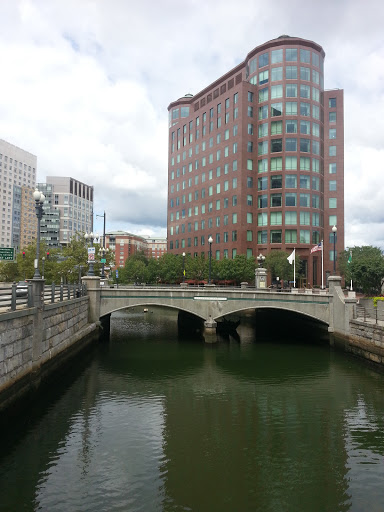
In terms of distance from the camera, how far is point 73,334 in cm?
2489

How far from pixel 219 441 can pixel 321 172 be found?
62.9m

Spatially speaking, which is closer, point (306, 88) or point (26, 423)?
point (26, 423)

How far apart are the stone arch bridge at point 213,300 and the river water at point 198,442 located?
808 centimetres

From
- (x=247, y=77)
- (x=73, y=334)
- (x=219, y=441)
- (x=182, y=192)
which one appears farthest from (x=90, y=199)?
(x=219, y=441)

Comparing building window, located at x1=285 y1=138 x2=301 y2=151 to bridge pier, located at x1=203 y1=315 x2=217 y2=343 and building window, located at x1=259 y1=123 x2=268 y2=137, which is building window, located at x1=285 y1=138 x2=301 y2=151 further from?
bridge pier, located at x1=203 y1=315 x2=217 y2=343

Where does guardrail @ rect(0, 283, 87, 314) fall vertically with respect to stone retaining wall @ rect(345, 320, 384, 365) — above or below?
above

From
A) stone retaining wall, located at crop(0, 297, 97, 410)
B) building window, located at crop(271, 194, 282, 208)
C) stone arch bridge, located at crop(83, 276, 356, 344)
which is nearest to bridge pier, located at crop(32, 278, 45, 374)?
stone retaining wall, located at crop(0, 297, 97, 410)

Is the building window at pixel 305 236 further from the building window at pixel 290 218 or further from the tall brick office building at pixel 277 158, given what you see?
the building window at pixel 290 218

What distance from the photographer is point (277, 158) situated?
6512 cm

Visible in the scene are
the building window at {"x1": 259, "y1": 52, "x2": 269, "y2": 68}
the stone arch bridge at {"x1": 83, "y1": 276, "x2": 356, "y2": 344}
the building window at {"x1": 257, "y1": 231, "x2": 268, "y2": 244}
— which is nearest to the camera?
the stone arch bridge at {"x1": 83, "y1": 276, "x2": 356, "y2": 344}

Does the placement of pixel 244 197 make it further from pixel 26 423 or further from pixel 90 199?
pixel 90 199

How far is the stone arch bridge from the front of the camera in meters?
31.5

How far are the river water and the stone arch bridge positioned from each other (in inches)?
318

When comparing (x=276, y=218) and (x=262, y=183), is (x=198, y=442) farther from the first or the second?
(x=262, y=183)
